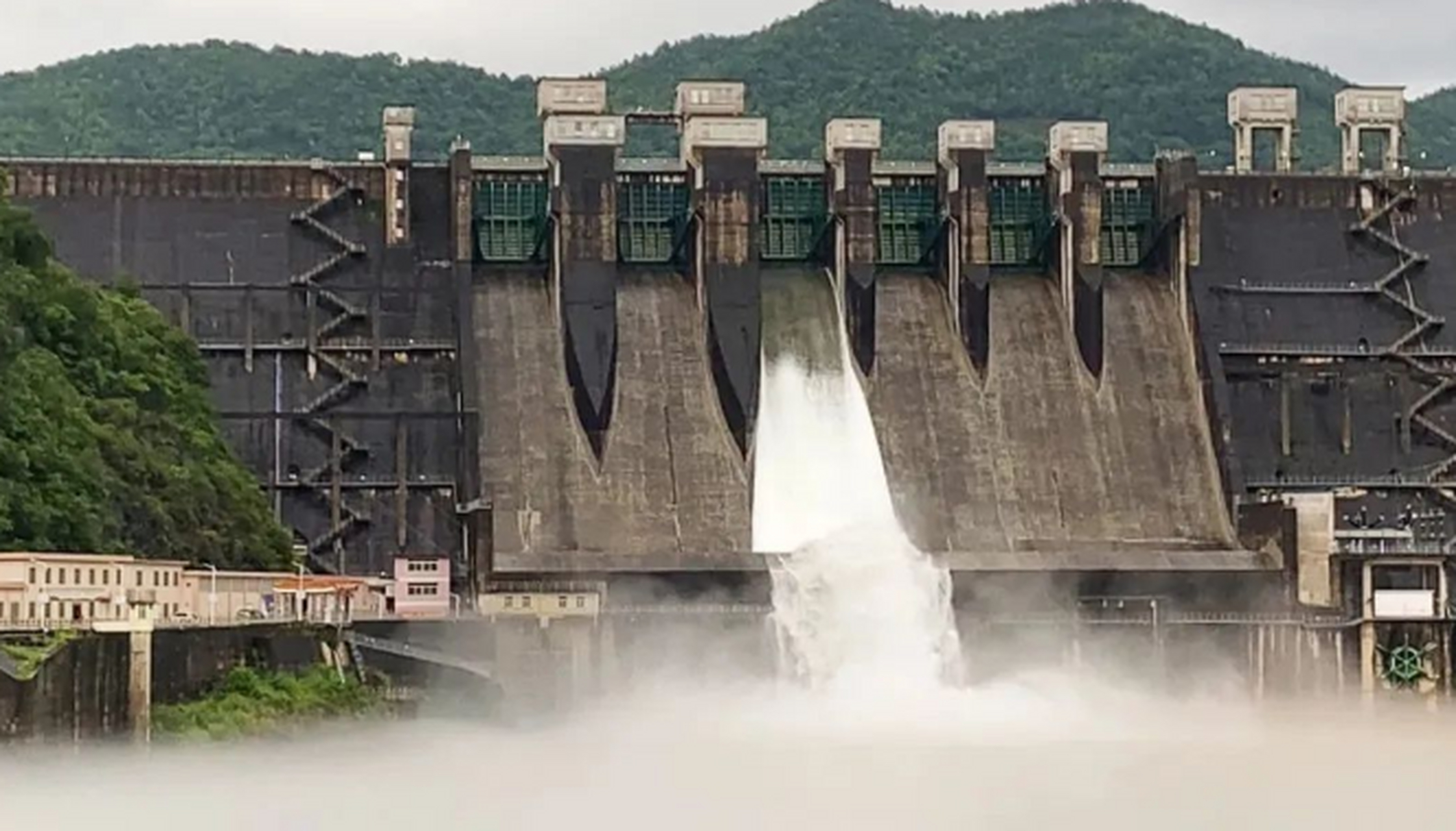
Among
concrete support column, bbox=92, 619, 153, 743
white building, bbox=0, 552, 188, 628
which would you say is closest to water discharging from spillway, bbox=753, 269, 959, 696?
white building, bbox=0, 552, 188, 628

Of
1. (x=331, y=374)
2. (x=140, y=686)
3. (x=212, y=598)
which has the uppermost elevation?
(x=331, y=374)

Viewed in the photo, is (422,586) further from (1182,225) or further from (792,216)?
(1182,225)

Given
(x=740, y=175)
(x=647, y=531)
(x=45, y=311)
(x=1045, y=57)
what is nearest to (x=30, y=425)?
(x=45, y=311)

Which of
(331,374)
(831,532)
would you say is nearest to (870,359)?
(831,532)

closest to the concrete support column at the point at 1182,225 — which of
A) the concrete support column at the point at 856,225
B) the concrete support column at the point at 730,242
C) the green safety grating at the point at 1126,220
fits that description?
the green safety grating at the point at 1126,220

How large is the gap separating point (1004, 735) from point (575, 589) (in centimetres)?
943

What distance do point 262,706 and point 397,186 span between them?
22.5 meters

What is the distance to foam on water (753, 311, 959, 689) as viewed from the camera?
2484 inches

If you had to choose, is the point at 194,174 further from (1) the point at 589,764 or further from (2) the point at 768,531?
(1) the point at 589,764

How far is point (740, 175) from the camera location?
2749 inches

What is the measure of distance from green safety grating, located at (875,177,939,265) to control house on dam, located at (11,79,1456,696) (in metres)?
0.08

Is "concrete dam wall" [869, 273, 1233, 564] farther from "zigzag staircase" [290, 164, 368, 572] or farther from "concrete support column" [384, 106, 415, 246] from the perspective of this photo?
"zigzag staircase" [290, 164, 368, 572]

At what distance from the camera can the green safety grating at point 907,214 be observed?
72.9 meters

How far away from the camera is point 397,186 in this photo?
230ft
